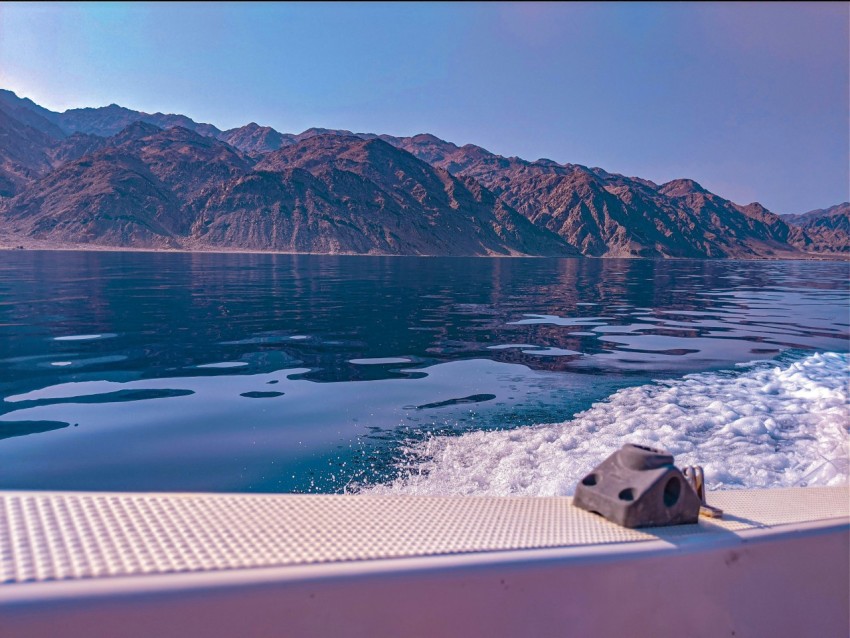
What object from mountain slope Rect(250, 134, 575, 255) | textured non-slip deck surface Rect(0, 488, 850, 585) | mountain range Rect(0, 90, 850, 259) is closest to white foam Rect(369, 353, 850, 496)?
textured non-slip deck surface Rect(0, 488, 850, 585)

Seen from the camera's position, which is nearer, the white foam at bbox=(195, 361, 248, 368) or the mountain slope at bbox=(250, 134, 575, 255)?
the white foam at bbox=(195, 361, 248, 368)

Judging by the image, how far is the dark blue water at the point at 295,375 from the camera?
6418mm

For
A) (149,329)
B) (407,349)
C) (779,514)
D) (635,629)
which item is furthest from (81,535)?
(149,329)

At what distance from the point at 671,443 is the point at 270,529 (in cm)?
569

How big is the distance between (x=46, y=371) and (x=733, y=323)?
19538mm

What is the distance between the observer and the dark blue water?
6.42 meters

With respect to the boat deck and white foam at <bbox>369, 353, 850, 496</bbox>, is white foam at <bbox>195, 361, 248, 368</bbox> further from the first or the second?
the boat deck

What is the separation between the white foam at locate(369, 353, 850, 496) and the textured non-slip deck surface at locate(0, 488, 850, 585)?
2531 mm

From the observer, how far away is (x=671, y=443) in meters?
7.00

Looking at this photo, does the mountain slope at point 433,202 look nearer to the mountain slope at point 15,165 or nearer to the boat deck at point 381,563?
the mountain slope at point 15,165

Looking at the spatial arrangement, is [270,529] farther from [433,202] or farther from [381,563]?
[433,202]

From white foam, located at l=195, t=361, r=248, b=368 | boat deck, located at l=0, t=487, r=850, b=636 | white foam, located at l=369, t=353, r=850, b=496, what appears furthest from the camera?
white foam, located at l=195, t=361, r=248, b=368

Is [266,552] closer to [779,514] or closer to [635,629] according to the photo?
[635,629]

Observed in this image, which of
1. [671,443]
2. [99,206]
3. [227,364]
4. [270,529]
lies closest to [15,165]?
[99,206]
